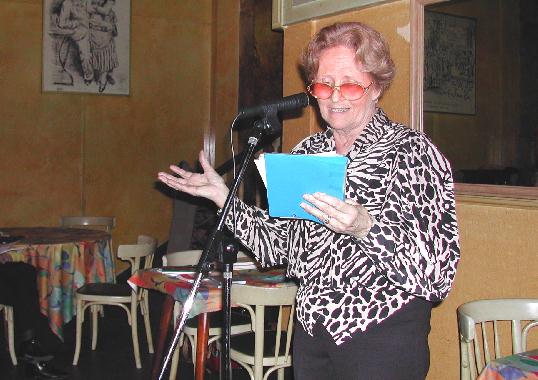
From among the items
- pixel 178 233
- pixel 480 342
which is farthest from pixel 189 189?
pixel 178 233

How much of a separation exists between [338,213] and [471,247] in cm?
145

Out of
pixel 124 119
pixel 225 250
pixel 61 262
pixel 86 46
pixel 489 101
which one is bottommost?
pixel 61 262

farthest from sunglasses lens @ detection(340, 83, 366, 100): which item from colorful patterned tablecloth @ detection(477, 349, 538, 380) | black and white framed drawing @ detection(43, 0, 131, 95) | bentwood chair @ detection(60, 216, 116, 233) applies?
black and white framed drawing @ detection(43, 0, 131, 95)

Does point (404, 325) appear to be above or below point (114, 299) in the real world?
above

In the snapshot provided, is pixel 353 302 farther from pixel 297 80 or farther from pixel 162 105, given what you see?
pixel 162 105

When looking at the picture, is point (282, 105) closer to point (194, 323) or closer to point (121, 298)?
point (194, 323)

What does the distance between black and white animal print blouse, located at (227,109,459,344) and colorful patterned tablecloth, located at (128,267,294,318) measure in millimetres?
1077

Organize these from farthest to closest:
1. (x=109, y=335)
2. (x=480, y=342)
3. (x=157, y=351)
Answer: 1. (x=109, y=335)
2. (x=157, y=351)
3. (x=480, y=342)

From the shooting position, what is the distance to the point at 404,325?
62.9 inches

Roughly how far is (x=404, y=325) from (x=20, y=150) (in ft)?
17.0

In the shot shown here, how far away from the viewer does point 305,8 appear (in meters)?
3.43

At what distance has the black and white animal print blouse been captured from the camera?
148 cm

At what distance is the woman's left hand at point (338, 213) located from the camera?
53.4 inches

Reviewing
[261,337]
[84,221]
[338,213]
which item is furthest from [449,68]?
[84,221]
